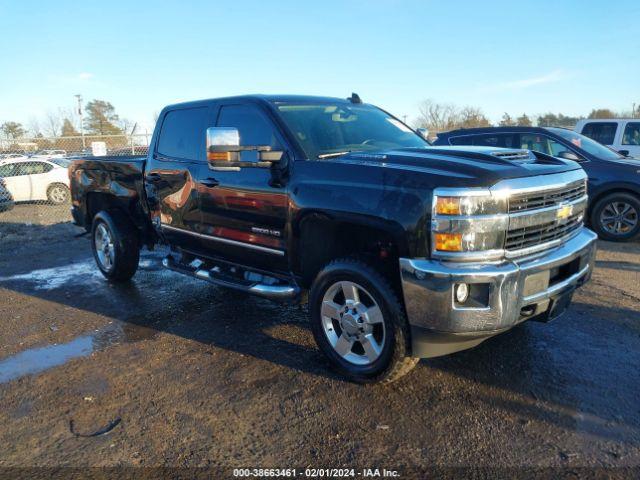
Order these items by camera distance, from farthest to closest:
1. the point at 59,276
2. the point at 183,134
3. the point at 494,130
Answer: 1. the point at 494,130
2. the point at 59,276
3. the point at 183,134

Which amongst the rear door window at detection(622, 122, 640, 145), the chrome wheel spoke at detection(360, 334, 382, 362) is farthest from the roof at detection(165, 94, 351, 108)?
the rear door window at detection(622, 122, 640, 145)

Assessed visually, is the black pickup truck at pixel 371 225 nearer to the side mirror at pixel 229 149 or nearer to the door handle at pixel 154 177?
the side mirror at pixel 229 149

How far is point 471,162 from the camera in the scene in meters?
3.24

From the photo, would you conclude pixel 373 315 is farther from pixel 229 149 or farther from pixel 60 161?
pixel 60 161

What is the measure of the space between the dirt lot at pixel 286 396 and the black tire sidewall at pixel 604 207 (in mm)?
2944

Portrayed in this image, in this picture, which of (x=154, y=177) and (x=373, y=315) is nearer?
(x=373, y=315)

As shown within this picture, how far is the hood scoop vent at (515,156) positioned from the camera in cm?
348

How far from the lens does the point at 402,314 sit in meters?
3.15

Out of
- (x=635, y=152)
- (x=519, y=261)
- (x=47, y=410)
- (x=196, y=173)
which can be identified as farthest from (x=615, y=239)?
(x=47, y=410)

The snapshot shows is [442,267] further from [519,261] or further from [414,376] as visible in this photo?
[414,376]

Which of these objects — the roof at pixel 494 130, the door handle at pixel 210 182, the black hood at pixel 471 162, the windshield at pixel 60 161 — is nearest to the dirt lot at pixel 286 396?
the door handle at pixel 210 182

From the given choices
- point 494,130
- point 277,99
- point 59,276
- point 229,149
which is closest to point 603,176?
point 494,130

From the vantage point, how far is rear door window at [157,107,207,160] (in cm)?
489

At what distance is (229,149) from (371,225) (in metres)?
1.23
